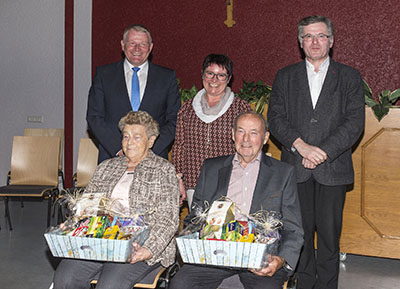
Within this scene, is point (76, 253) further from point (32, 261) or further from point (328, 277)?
point (32, 261)

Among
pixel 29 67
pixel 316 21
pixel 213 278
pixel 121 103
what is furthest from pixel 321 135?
pixel 29 67

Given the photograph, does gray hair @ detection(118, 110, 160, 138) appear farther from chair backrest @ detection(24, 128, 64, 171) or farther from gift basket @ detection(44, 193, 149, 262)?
chair backrest @ detection(24, 128, 64, 171)

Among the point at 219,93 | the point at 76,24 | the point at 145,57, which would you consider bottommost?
the point at 219,93

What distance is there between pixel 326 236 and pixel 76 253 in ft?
5.43

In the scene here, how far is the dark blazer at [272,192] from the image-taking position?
7.61 feet

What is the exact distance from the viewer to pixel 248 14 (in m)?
6.00

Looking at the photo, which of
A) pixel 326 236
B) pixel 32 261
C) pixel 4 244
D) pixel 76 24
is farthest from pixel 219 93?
pixel 76 24

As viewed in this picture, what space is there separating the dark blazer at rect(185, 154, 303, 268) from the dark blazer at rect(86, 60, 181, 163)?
2.79ft

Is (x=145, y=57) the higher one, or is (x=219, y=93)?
(x=145, y=57)

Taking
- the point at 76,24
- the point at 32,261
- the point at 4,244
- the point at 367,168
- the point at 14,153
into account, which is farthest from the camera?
the point at 76,24

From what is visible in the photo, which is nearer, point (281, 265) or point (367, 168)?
point (281, 265)

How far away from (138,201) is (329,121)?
4.29ft

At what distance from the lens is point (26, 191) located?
16.1 feet

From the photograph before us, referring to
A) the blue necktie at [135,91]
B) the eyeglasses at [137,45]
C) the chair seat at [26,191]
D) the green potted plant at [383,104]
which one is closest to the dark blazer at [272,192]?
the blue necktie at [135,91]
